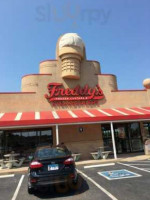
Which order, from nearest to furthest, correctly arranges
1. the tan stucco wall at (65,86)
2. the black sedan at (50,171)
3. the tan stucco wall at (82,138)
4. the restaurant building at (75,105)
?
1. the black sedan at (50,171)
2. the restaurant building at (75,105)
3. the tan stucco wall at (82,138)
4. the tan stucco wall at (65,86)

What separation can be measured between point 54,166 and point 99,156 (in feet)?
26.6

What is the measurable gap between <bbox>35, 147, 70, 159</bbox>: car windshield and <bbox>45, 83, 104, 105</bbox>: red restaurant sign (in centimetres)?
924

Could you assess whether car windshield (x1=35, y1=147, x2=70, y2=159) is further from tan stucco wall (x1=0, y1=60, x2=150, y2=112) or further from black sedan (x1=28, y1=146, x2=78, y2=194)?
tan stucco wall (x1=0, y1=60, x2=150, y2=112)

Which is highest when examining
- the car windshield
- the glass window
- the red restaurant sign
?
the red restaurant sign

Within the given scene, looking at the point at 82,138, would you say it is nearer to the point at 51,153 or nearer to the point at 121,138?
the point at 121,138

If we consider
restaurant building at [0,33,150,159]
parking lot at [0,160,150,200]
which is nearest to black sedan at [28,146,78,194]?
parking lot at [0,160,150,200]

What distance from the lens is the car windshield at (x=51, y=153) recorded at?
5837 mm

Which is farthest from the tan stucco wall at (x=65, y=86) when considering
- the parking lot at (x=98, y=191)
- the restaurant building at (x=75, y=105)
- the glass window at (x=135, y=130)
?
the parking lot at (x=98, y=191)

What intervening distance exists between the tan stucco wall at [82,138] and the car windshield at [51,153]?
26.7 feet

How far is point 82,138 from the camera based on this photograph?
48.4 feet

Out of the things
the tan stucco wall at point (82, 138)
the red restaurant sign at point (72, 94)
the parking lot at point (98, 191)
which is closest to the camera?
the parking lot at point (98, 191)

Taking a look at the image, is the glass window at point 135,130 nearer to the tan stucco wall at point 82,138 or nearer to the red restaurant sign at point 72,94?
the tan stucco wall at point 82,138

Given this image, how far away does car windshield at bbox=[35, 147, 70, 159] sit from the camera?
5837 mm

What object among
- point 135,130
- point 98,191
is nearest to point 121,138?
point 135,130
